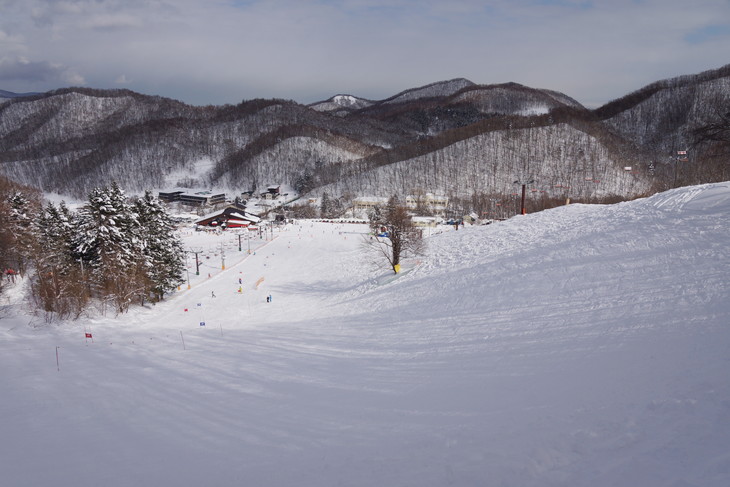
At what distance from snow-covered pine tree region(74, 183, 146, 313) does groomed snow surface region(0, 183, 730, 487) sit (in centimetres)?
343

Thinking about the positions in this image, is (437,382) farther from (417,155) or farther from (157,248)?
(417,155)

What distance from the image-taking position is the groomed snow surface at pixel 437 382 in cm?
585

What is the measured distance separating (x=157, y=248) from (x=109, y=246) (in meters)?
3.73

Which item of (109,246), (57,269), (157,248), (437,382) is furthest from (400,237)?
(57,269)

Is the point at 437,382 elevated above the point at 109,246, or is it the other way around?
the point at 109,246

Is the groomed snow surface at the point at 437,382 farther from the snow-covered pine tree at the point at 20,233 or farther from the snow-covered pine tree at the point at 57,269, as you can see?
the snow-covered pine tree at the point at 20,233

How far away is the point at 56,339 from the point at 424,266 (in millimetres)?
17793

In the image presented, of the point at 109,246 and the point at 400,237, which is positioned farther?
the point at 400,237

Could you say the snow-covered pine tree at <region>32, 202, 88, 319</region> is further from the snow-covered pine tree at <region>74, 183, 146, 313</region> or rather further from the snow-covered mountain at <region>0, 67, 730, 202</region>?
the snow-covered mountain at <region>0, 67, 730, 202</region>

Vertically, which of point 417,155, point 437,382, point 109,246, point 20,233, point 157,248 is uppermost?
point 417,155

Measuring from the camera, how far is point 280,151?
160500 mm

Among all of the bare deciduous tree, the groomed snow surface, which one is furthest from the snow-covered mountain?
the groomed snow surface

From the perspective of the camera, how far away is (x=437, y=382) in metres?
9.19

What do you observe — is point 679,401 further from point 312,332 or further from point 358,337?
point 312,332
